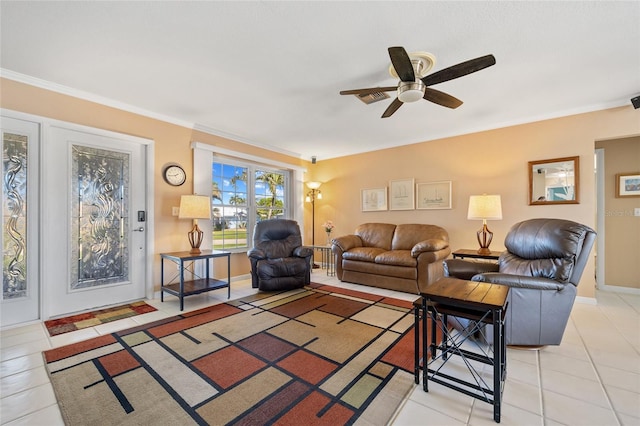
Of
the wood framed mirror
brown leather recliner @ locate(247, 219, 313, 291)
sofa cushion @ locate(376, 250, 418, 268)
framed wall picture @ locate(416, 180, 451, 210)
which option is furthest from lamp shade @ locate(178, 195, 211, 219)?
the wood framed mirror

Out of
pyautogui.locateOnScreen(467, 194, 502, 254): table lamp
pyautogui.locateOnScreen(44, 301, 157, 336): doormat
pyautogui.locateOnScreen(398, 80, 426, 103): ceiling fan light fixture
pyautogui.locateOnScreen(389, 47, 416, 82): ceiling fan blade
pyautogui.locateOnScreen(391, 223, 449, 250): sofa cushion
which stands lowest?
Answer: pyautogui.locateOnScreen(44, 301, 157, 336): doormat

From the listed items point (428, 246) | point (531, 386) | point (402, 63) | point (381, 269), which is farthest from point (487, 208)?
point (402, 63)

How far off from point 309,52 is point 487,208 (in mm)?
2949

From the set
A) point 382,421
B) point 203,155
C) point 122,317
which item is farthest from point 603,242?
point 122,317

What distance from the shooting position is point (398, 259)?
3939 millimetres

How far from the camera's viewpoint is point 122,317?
292cm

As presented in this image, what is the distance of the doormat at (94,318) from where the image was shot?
2.62 meters

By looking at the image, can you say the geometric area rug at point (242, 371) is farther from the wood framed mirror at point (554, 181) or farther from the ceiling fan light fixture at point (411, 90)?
the wood framed mirror at point (554, 181)

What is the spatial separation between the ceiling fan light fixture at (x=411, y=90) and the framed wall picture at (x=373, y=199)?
294 centimetres

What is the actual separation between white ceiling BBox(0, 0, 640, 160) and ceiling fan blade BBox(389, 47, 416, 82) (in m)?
0.28

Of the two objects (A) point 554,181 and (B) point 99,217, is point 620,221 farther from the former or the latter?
(B) point 99,217

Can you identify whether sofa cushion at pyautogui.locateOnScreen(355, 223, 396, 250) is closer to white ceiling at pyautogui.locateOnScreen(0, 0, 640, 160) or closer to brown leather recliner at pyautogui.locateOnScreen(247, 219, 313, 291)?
brown leather recliner at pyautogui.locateOnScreen(247, 219, 313, 291)

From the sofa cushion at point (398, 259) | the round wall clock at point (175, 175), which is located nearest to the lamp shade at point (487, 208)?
the sofa cushion at point (398, 259)

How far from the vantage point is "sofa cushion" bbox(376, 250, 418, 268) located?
12.6 feet
